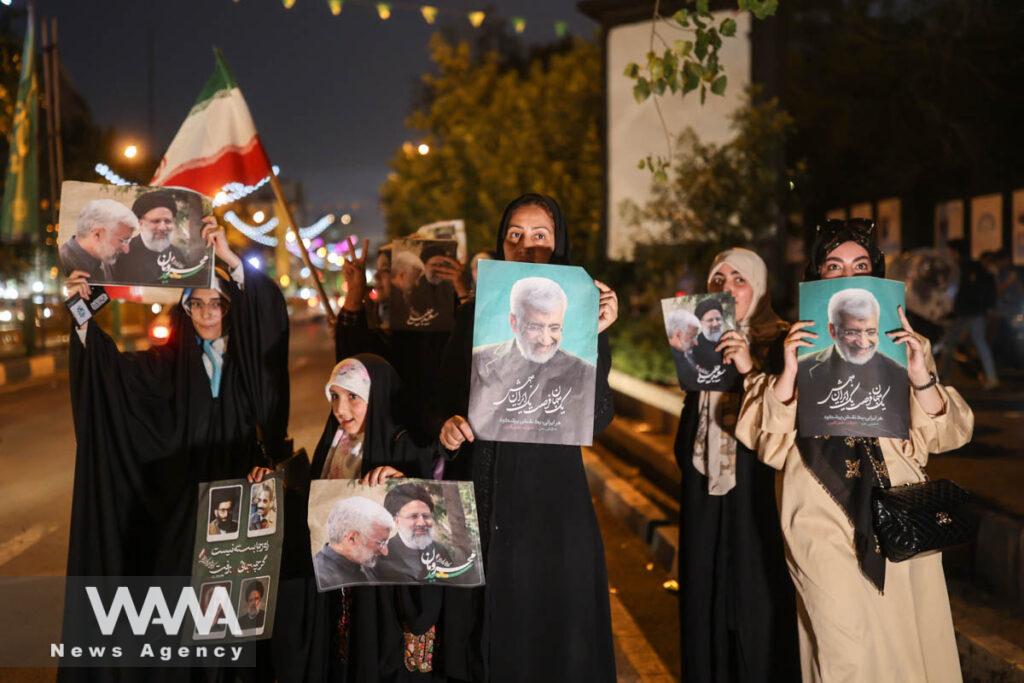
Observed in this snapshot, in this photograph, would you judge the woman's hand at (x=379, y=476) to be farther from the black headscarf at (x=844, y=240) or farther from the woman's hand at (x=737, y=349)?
the black headscarf at (x=844, y=240)

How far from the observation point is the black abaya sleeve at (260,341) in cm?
409

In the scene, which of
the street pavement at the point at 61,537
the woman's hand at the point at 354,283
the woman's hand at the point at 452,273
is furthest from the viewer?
the woman's hand at the point at 452,273

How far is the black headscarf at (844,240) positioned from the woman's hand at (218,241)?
2281 millimetres

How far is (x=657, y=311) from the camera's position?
1389cm

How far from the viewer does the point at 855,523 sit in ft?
10.6

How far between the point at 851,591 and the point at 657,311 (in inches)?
424

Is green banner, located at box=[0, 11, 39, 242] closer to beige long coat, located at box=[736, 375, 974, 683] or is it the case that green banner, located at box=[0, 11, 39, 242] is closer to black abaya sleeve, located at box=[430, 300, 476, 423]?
black abaya sleeve, located at box=[430, 300, 476, 423]

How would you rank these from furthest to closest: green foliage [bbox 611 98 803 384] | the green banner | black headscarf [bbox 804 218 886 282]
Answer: green foliage [bbox 611 98 803 384], the green banner, black headscarf [bbox 804 218 886 282]

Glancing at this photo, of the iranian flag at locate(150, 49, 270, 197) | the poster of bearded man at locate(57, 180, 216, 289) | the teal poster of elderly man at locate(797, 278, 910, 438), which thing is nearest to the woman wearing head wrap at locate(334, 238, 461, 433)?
the iranian flag at locate(150, 49, 270, 197)

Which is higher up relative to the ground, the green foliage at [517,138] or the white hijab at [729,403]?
the green foliage at [517,138]

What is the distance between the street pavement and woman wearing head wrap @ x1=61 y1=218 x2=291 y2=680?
967mm

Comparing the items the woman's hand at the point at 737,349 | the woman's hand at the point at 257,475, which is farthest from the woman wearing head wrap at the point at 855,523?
the woman's hand at the point at 257,475

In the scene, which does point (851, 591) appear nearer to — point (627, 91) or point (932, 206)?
point (627, 91)

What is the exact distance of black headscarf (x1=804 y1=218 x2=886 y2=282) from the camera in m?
3.30
